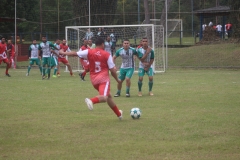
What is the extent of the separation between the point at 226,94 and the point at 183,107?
10.8 feet

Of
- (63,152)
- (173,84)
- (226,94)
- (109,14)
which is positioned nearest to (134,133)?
(63,152)

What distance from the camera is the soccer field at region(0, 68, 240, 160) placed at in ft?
24.3

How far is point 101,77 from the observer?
34.0 feet

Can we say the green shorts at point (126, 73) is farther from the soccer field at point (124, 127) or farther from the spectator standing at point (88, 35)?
the spectator standing at point (88, 35)

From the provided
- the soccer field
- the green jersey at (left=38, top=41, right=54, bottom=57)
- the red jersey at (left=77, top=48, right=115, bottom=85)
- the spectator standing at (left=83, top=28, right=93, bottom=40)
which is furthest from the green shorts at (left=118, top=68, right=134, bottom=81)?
the spectator standing at (left=83, top=28, right=93, bottom=40)

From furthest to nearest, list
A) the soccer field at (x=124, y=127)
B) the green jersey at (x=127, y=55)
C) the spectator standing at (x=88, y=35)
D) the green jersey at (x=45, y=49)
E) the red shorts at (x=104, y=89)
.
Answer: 1. the spectator standing at (x=88, y=35)
2. the green jersey at (x=45, y=49)
3. the green jersey at (x=127, y=55)
4. the red shorts at (x=104, y=89)
5. the soccer field at (x=124, y=127)

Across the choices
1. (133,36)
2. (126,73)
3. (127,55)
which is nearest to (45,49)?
(133,36)

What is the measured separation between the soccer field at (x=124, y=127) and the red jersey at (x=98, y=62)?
0.91 meters

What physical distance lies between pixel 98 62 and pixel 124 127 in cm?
155

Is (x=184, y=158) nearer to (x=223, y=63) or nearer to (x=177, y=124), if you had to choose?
(x=177, y=124)

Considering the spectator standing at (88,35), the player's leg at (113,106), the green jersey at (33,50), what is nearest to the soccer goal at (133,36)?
the spectator standing at (88,35)

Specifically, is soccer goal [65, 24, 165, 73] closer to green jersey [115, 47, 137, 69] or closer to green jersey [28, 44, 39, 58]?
green jersey [28, 44, 39, 58]

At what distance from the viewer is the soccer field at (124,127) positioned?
740 cm

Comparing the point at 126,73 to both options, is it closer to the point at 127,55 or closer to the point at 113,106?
the point at 127,55
